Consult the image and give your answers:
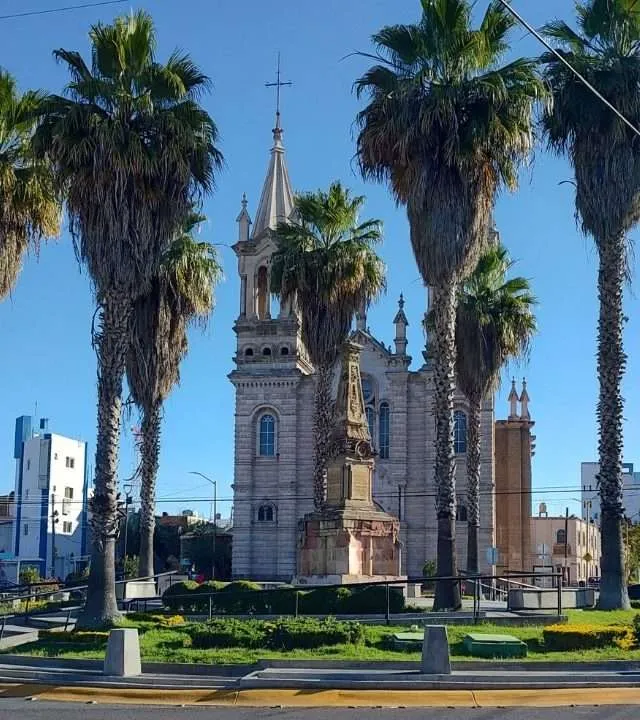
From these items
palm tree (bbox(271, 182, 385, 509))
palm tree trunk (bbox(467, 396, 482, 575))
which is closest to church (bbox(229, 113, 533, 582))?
palm tree trunk (bbox(467, 396, 482, 575))

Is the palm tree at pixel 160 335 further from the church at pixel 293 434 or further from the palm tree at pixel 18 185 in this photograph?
the church at pixel 293 434

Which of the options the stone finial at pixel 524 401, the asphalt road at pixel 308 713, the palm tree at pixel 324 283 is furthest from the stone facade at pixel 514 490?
the asphalt road at pixel 308 713

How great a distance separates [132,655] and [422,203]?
1414 centimetres

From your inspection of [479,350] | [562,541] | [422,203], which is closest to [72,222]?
[422,203]

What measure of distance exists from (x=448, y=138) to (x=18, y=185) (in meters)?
10.2

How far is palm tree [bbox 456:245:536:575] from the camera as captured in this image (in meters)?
38.5

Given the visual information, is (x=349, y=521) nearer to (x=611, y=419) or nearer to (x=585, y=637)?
(x=611, y=419)

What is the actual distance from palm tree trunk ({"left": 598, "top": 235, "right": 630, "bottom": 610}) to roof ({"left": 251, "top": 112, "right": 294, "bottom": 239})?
35.7 meters

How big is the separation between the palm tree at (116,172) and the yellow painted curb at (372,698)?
26.6 ft

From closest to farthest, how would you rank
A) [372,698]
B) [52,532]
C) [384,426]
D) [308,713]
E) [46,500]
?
[308,713] < [372,698] < [384,426] < [52,532] < [46,500]

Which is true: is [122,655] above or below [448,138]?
below

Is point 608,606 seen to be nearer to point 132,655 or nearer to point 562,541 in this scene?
point 132,655

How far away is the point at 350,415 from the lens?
30.7 m

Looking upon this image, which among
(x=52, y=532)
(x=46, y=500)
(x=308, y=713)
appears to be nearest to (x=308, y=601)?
(x=308, y=713)
